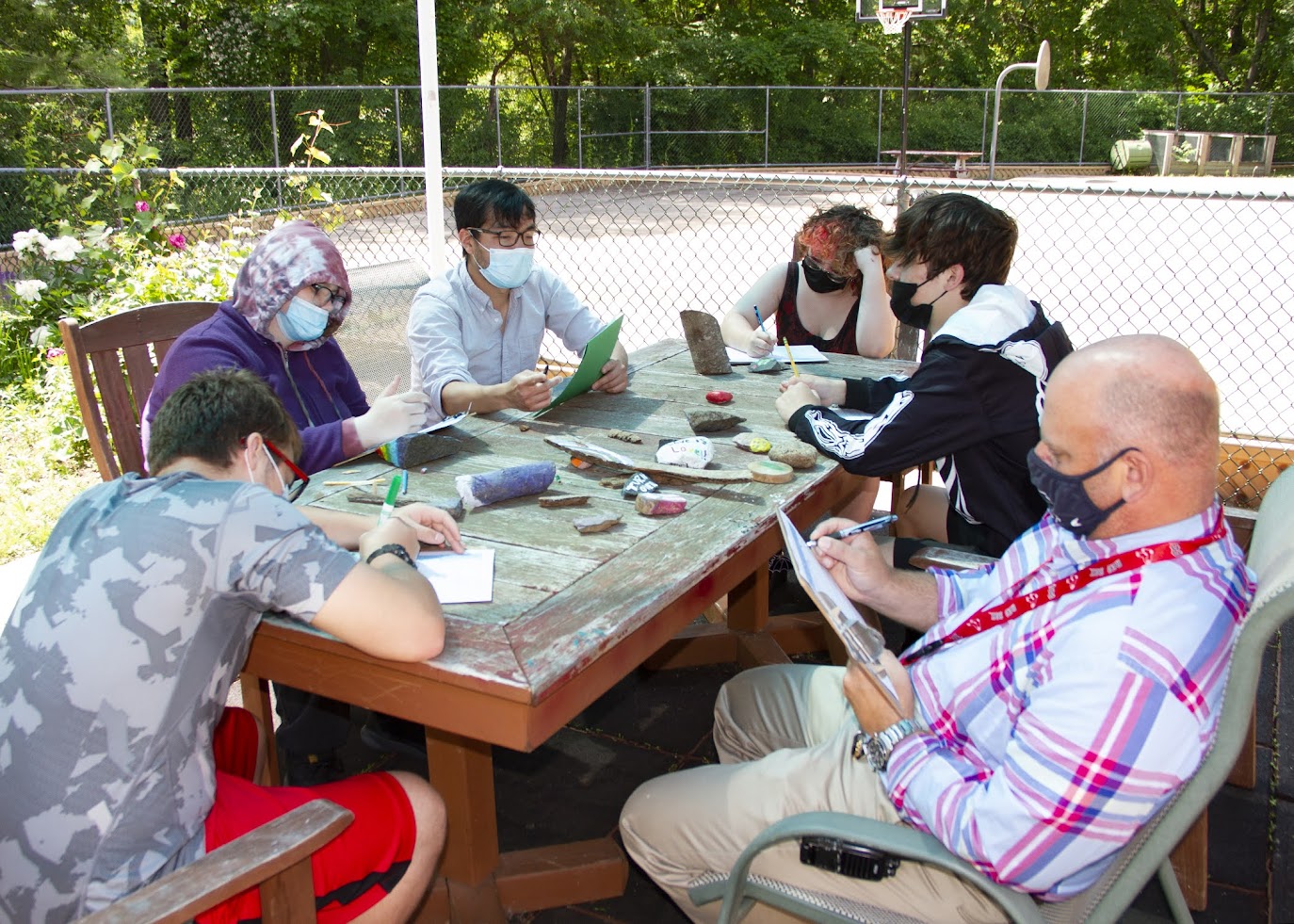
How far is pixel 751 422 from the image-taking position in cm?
312

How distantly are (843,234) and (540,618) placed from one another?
2658 mm

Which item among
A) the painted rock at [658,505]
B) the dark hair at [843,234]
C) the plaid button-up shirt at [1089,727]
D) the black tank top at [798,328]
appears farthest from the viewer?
the black tank top at [798,328]

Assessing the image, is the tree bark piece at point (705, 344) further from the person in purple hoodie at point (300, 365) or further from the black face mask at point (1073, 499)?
the black face mask at point (1073, 499)

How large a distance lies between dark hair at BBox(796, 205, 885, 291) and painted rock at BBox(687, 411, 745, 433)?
1264 mm

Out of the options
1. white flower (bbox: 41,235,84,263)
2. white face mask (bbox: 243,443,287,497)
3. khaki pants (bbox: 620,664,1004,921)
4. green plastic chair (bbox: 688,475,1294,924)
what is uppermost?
white flower (bbox: 41,235,84,263)

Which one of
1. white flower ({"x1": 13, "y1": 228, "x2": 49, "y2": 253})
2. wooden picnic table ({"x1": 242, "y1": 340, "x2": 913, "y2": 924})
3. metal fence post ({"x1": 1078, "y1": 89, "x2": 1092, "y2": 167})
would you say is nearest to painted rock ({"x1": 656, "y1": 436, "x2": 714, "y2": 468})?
wooden picnic table ({"x1": 242, "y1": 340, "x2": 913, "y2": 924})

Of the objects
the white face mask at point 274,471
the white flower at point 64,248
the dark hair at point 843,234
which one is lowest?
the white face mask at point 274,471

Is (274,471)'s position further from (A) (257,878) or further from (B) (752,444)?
(B) (752,444)

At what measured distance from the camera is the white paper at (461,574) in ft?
6.32

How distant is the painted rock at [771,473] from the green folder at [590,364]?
2.35 feet

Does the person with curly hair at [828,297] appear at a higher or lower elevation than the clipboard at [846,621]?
higher

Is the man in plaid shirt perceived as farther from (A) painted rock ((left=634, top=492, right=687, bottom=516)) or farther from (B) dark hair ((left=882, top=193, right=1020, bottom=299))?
(B) dark hair ((left=882, top=193, right=1020, bottom=299))

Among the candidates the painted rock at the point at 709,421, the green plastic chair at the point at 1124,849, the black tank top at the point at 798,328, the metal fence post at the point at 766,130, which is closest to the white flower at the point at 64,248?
the black tank top at the point at 798,328

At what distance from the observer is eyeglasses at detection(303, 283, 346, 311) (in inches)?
115
